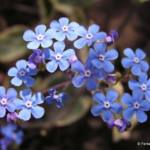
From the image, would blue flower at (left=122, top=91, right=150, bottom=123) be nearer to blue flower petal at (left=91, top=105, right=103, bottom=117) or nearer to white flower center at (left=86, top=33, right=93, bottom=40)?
blue flower petal at (left=91, top=105, right=103, bottom=117)

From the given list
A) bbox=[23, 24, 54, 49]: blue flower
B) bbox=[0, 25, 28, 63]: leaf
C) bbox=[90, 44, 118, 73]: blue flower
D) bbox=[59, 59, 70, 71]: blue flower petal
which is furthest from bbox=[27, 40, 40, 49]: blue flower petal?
Result: bbox=[0, 25, 28, 63]: leaf

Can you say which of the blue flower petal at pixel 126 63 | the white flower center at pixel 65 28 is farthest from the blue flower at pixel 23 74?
the blue flower petal at pixel 126 63

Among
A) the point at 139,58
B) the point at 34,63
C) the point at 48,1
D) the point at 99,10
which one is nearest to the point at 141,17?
the point at 99,10

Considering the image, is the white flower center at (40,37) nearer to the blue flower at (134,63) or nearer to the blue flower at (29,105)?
the blue flower at (29,105)

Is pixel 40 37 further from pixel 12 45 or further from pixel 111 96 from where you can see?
pixel 12 45

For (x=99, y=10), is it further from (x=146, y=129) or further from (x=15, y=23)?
(x=146, y=129)

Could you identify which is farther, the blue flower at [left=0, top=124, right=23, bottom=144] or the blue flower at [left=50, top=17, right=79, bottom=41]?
Result: the blue flower at [left=0, top=124, right=23, bottom=144]
